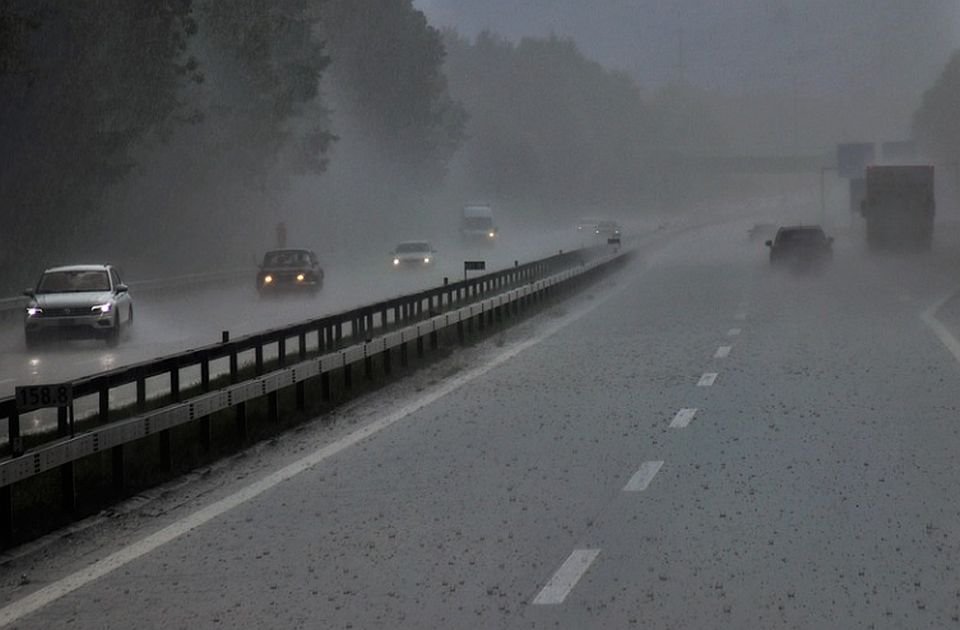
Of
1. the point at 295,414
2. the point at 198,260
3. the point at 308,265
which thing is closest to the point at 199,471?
the point at 295,414

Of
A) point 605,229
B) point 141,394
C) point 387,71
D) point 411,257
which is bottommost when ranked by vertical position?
point 605,229

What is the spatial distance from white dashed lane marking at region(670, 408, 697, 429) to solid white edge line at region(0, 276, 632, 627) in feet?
9.42

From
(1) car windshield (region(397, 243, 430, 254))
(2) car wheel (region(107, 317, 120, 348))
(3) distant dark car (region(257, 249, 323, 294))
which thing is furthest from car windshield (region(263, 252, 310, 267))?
(2) car wheel (region(107, 317, 120, 348))

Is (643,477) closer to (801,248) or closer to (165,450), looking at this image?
(165,450)

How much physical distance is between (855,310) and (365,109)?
84678mm

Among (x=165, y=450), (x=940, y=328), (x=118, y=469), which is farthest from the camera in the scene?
(x=940, y=328)

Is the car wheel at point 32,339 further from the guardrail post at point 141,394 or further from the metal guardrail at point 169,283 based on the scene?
the guardrail post at point 141,394

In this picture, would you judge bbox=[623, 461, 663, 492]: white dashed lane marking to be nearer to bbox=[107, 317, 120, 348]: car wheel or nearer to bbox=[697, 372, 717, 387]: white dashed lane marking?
bbox=[697, 372, 717, 387]: white dashed lane marking

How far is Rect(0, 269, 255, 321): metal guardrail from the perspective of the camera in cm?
4544

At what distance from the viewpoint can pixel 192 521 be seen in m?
12.2

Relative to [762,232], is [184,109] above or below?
above

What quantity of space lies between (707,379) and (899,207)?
4906 centimetres

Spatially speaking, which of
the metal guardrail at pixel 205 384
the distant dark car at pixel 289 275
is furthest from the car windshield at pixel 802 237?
the metal guardrail at pixel 205 384

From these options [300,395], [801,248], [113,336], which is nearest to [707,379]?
[300,395]
